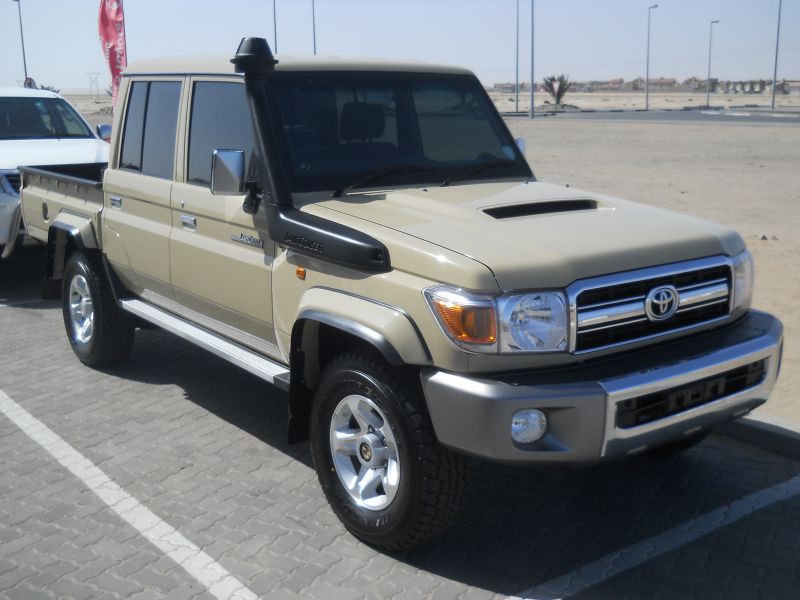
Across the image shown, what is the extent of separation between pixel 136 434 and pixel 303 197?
2.02 metres

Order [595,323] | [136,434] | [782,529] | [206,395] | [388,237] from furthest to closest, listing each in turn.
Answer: [206,395], [136,434], [782,529], [388,237], [595,323]

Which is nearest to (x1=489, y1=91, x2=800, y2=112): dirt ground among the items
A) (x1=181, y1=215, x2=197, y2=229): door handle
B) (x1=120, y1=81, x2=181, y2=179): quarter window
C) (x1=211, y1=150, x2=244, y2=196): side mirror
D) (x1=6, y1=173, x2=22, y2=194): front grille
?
(x1=6, y1=173, x2=22, y2=194): front grille

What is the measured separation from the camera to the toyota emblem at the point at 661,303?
12.0 feet

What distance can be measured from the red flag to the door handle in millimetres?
7821

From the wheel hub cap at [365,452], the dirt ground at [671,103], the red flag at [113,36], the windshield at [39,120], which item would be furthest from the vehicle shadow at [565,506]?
the dirt ground at [671,103]

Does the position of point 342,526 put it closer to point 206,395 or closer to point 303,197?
point 303,197

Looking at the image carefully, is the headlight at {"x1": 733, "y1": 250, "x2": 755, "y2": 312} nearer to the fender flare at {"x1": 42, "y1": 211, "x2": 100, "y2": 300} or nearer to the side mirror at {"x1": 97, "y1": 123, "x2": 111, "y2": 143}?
the fender flare at {"x1": 42, "y1": 211, "x2": 100, "y2": 300}

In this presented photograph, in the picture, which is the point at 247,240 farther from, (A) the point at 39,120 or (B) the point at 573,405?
(A) the point at 39,120

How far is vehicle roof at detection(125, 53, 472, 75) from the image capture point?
4.74 metres

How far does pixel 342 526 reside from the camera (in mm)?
4234

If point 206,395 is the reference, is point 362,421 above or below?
above

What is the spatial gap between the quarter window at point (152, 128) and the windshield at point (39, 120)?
4.87 m

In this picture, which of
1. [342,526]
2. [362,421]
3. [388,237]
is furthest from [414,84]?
[342,526]

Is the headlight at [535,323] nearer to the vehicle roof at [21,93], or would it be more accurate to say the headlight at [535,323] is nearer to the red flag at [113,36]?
the vehicle roof at [21,93]
